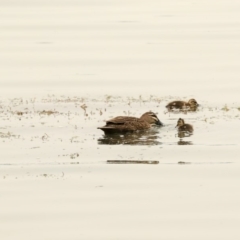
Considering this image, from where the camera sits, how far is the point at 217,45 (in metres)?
27.6

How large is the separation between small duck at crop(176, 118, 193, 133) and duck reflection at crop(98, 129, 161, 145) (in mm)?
404

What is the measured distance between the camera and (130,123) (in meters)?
18.2

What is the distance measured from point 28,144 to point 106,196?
3423 mm

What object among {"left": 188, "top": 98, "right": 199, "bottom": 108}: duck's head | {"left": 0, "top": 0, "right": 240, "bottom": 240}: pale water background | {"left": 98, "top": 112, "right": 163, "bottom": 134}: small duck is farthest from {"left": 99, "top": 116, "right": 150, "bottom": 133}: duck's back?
{"left": 188, "top": 98, "right": 199, "bottom": 108}: duck's head

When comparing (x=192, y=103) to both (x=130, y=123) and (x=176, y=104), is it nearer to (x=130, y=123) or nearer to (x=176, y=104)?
(x=176, y=104)

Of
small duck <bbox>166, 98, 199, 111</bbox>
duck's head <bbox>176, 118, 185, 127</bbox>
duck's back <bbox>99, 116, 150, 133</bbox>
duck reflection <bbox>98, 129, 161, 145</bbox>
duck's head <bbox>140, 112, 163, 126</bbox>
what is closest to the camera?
duck reflection <bbox>98, 129, 161, 145</bbox>

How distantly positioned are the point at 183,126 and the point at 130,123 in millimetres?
915

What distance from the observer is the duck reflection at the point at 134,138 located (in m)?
17.3

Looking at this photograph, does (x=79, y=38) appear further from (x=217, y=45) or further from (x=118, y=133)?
(x=118, y=133)

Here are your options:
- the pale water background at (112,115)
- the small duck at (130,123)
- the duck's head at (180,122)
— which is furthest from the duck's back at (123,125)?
the duck's head at (180,122)

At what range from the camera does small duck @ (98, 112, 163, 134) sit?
1802cm

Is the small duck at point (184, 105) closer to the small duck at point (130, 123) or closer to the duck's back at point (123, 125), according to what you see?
the small duck at point (130, 123)

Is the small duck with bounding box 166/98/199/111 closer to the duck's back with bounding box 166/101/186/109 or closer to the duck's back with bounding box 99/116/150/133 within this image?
the duck's back with bounding box 166/101/186/109

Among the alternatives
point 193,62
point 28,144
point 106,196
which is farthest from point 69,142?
point 193,62
